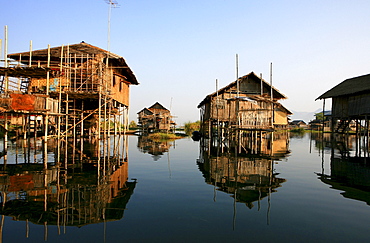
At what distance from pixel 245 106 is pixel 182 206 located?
19.3 meters

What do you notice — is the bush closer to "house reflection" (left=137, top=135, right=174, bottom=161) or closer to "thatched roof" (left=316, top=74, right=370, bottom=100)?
"thatched roof" (left=316, top=74, right=370, bottom=100)

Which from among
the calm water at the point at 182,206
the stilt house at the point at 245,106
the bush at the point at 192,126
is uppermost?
the stilt house at the point at 245,106

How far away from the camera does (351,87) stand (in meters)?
24.2

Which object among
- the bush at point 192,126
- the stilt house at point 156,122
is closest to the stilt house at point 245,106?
the stilt house at point 156,122

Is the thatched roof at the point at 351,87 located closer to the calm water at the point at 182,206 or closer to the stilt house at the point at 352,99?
the stilt house at the point at 352,99

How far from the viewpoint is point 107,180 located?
8.03m

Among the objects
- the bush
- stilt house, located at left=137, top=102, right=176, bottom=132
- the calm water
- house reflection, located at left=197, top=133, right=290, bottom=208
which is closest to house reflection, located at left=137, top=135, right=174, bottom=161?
house reflection, located at left=197, top=133, right=290, bottom=208

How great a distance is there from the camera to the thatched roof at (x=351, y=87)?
869 inches

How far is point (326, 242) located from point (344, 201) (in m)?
3.01

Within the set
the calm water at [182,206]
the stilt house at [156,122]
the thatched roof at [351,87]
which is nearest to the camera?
the calm water at [182,206]

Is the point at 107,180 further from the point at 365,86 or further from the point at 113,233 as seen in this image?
the point at 365,86

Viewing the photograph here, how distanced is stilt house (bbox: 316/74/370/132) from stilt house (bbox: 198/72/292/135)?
17.1ft

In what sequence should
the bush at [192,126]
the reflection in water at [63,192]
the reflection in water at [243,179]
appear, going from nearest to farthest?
the reflection in water at [63,192] → the reflection in water at [243,179] → the bush at [192,126]

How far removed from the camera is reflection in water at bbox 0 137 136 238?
16.8 feet
